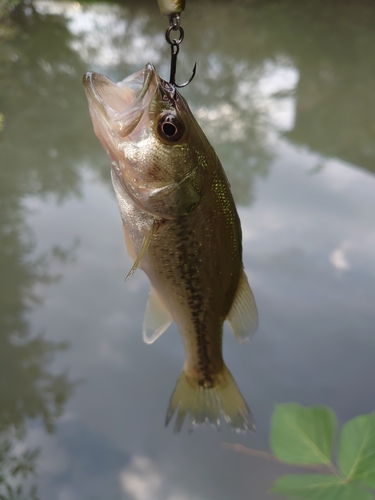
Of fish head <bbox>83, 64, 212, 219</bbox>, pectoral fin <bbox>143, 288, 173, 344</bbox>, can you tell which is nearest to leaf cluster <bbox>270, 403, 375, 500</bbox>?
pectoral fin <bbox>143, 288, 173, 344</bbox>

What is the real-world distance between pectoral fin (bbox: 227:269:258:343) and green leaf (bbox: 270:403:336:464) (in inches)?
6.3

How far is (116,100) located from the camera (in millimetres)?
591

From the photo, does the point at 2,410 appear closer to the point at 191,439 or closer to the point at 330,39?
the point at 191,439

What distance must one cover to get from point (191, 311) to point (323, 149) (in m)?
2.14

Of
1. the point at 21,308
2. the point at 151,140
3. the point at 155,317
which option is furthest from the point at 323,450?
the point at 21,308

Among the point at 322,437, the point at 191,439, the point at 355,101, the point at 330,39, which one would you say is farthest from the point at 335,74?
the point at 322,437

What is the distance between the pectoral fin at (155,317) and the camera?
0.77 metres

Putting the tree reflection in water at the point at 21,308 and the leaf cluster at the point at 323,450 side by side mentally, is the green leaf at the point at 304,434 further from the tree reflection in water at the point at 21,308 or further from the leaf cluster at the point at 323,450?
the tree reflection in water at the point at 21,308

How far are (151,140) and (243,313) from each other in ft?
1.14

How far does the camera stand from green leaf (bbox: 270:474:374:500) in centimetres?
53

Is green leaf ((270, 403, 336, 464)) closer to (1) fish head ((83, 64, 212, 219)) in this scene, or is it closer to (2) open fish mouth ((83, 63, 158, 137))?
(1) fish head ((83, 64, 212, 219))

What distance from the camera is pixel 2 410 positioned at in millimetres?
1463

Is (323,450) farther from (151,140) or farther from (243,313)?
(151,140)

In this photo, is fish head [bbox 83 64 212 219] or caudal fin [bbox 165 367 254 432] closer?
fish head [bbox 83 64 212 219]
